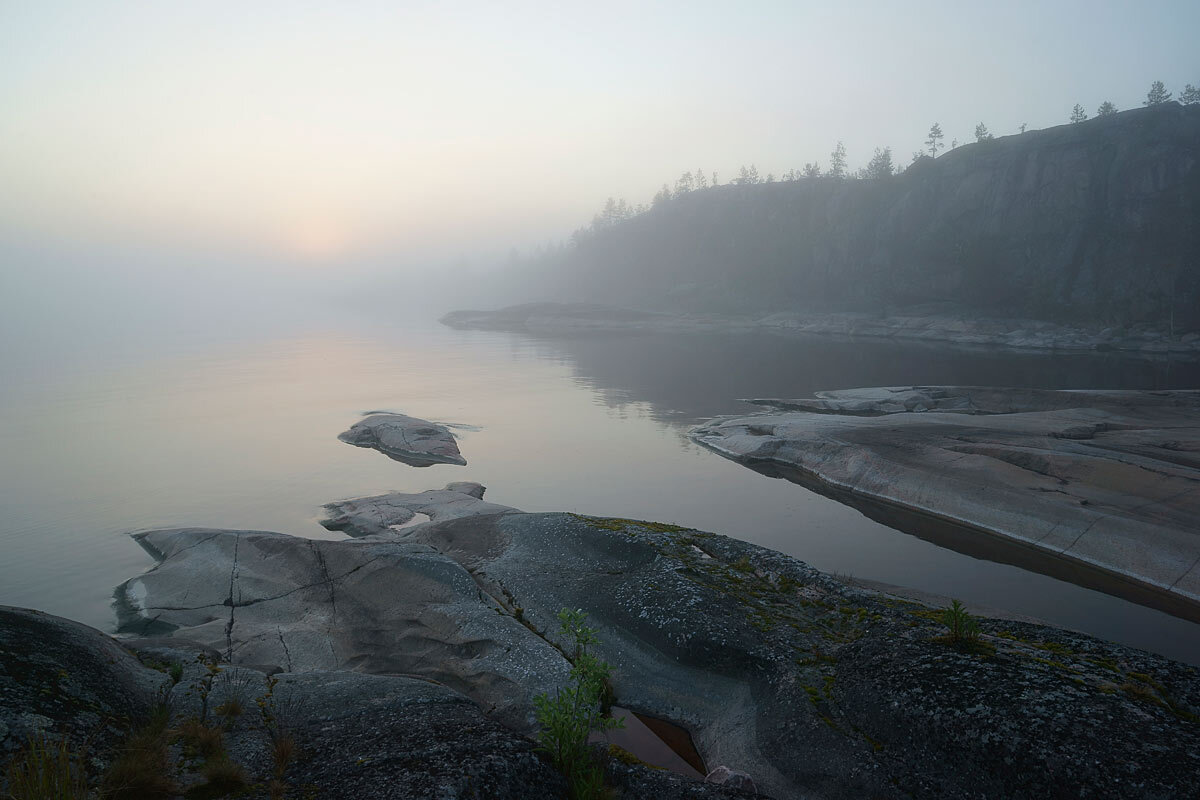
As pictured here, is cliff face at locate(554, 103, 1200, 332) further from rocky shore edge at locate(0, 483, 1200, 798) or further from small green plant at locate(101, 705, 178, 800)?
small green plant at locate(101, 705, 178, 800)

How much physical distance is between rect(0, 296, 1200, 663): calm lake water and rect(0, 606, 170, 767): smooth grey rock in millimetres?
8007

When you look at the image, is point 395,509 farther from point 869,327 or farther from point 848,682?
point 869,327

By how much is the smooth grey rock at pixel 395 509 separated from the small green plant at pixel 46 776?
15142 mm

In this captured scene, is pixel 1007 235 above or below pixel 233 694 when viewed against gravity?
above

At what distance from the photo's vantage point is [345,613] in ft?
49.3

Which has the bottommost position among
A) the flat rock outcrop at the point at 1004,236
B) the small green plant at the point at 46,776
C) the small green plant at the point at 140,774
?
the small green plant at the point at 140,774

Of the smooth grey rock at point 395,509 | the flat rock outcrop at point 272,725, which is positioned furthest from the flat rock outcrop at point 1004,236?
the flat rock outcrop at point 272,725

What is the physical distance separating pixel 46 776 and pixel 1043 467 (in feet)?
96.2

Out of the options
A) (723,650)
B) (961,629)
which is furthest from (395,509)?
(961,629)

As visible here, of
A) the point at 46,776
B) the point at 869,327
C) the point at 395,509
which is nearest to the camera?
the point at 46,776

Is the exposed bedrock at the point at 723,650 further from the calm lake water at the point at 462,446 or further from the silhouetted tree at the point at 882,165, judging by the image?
the silhouetted tree at the point at 882,165

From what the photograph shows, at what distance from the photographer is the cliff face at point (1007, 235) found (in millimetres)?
92875

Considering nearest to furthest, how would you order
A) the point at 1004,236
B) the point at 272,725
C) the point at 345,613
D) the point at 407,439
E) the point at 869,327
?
the point at 272,725 → the point at 345,613 → the point at 407,439 → the point at 1004,236 → the point at 869,327

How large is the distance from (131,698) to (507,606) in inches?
294
